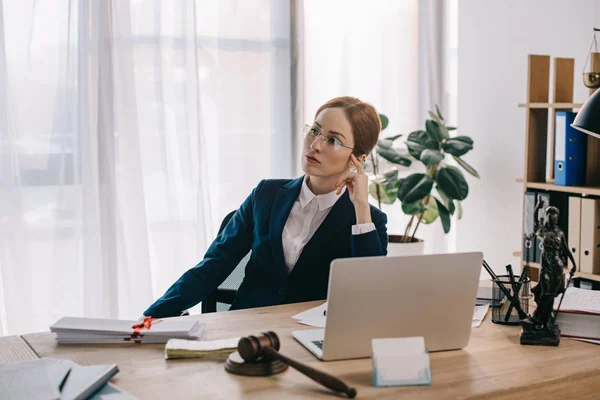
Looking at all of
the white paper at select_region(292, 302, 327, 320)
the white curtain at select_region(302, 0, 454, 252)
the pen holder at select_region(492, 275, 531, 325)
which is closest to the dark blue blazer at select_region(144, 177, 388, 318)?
the white paper at select_region(292, 302, 327, 320)

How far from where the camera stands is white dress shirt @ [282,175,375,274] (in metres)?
2.28

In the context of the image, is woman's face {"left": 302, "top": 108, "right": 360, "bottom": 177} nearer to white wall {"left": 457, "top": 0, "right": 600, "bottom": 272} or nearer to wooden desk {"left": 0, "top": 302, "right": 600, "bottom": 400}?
wooden desk {"left": 0, "top": 302, "right": 600, "bottom": 400}

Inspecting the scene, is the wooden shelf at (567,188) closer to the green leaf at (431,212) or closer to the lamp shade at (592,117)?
the green leaf at (431,212)

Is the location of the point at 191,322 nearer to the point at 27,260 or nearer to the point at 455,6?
the point at 27,260

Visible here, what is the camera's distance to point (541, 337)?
5.41 feet

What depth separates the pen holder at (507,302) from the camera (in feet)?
5.90

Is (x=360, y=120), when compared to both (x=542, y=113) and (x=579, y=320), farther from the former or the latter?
(x=542, y=113)

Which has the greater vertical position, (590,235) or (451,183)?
(451,183)

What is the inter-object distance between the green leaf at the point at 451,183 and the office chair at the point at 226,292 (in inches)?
72.8

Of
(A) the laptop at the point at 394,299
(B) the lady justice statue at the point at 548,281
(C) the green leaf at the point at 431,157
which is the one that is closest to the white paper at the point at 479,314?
(B) the lady justice statue at the point at 548,281

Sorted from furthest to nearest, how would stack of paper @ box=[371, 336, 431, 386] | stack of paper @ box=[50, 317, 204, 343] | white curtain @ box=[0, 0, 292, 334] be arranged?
white curtain @ box=[0, 0, 292, 334], stack of paper @ box=[50, 317, 204, 343], stack of paper @ box=[371, 336, 431, 386]

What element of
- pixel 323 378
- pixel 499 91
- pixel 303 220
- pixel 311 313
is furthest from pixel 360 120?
pixel 499 91

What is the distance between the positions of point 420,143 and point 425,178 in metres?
0.20

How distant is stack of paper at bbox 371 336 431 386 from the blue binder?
7.13 feet
